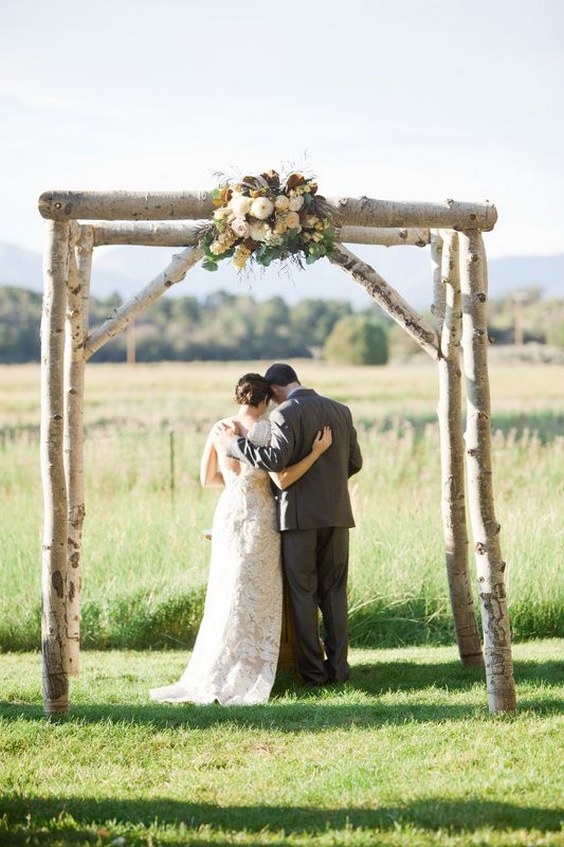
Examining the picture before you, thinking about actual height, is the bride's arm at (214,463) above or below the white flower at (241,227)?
below

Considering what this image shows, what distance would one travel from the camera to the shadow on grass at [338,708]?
19.6 feet

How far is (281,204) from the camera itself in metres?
5.89

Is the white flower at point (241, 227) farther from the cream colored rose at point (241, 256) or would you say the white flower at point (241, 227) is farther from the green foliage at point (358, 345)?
the green foliage at point (358, 345)

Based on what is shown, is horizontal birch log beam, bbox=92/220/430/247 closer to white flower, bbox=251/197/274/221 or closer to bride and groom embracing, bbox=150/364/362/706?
bride and groom embracing, bbox=150/364/362/706

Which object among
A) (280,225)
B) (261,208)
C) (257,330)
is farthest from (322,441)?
(257,330)

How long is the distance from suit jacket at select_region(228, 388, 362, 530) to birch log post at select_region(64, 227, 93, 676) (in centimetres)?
105

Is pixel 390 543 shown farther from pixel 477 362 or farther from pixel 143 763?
pixel 143 763

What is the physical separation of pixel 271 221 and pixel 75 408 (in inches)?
81.3

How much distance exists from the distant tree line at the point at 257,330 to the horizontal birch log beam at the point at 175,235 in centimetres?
4227

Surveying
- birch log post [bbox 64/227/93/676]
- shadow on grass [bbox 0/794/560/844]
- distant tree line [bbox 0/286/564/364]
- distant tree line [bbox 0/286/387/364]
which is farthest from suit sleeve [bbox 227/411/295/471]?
distant tree line [bbox 0/286/387/364]

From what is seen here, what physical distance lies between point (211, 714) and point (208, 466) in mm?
1601

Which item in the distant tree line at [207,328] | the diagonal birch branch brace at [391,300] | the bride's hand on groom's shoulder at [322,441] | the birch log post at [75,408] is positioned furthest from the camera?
the distant tree line at [207,328]

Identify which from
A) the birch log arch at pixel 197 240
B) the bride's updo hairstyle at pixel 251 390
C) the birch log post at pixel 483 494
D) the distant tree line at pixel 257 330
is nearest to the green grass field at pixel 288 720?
the birch log post at pixel 483 494

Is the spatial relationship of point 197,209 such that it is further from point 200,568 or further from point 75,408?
point 200,568
